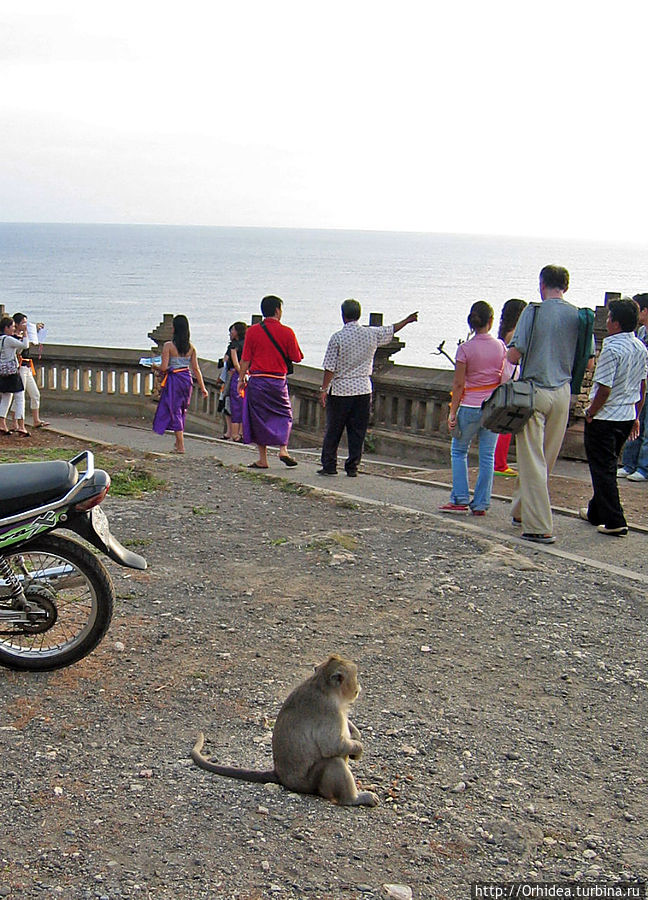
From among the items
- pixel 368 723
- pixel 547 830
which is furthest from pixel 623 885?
pixel 368 723

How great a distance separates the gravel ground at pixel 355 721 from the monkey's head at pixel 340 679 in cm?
43

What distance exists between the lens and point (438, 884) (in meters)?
3.57

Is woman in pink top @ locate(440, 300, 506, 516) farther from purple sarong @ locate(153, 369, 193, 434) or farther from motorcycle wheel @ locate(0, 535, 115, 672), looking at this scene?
purple sarong @ locate(153, 369, 193, 434)

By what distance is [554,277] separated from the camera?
26.3 ft

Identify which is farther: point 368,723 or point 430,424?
point 430,424

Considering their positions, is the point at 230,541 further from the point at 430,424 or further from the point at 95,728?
the point at 430,424

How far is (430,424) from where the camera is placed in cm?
1414

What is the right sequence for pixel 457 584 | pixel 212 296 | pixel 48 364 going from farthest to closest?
pixel 212 296
pixel 48 364
pixel 457 584

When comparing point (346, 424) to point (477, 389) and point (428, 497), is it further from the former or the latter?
point (477, 389)

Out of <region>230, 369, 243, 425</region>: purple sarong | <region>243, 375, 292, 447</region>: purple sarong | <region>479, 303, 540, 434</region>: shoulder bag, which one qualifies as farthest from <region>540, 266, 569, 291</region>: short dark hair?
Result: <region>230, 369, 243, 425</region>: purple sarong

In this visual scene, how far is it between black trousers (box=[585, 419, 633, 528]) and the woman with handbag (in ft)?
26.9

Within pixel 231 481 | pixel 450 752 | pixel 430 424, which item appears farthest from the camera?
pixel 430 424

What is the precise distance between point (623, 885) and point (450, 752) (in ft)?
3.57

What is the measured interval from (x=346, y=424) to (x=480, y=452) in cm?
245
